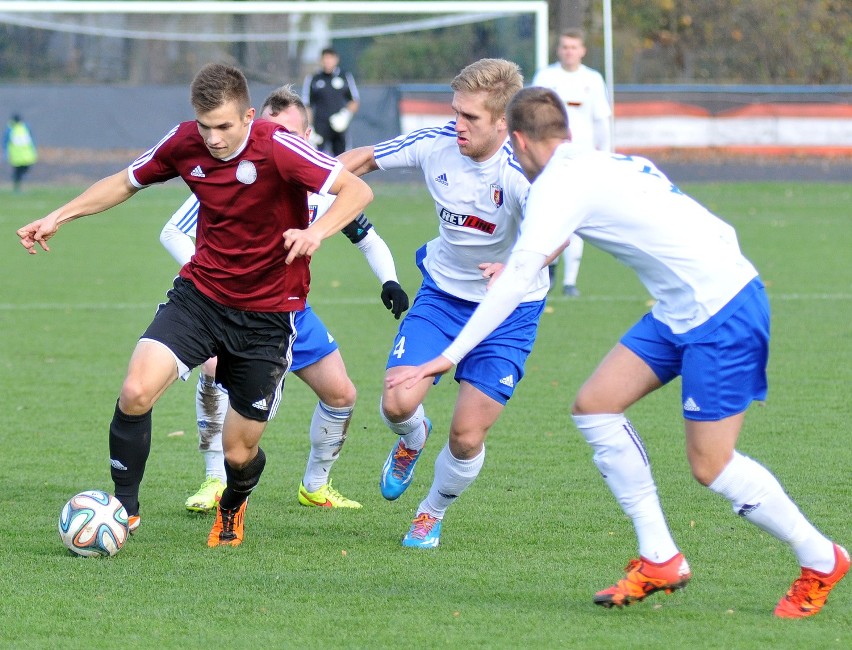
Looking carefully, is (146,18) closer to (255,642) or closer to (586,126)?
(586,126)

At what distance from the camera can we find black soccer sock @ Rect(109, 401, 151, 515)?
4719 millimetres

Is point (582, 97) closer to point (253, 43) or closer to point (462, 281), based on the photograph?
point (462, 281)

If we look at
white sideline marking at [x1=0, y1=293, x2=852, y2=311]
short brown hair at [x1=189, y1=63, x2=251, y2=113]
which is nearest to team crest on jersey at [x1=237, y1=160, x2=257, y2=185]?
short brown hair at [x1=189, y1=63, x2=251, y2=113]

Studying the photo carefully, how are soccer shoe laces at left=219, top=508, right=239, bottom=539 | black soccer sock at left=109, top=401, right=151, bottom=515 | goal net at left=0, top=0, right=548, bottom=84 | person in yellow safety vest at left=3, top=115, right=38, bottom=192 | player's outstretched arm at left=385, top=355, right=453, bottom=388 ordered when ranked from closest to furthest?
player's outstretched arm at left=385, top=355, right=453, bottom=388
black soccer sock at left=109, top=401, right=151, bottom=515
soccer shoe laces at left=219, top=508, right=239, bottom=539
goal net at left=0, top=0, right=548, bottom=84
person in yellow safety vest at left=3, top=115, right=38, bottom=192

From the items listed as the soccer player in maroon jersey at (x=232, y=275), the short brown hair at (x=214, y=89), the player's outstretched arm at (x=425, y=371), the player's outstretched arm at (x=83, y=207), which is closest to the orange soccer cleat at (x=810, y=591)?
the player's outstretched arm at (x=425, y=371)

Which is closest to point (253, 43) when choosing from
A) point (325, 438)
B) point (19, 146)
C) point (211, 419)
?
point (19, 146)

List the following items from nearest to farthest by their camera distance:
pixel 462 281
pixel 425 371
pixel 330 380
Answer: pixel 425 371 → pixel 462 281 → pixel 330 380

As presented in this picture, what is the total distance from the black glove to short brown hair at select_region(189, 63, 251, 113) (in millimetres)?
1086

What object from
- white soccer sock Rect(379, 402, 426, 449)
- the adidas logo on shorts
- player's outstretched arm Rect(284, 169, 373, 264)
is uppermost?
player's outstretched arm Rect(284, 169, 373, 264)

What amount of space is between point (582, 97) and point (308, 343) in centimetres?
710

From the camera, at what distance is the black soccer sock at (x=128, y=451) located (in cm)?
472

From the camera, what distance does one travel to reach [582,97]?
464 inches

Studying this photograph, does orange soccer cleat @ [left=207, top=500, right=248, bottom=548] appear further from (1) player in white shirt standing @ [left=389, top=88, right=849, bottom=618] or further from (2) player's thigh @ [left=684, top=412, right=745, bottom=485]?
(2) player's thigh @ [left=684, top=412, right=745, bottom=485]

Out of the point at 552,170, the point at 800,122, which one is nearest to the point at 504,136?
the point at 552,170
